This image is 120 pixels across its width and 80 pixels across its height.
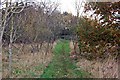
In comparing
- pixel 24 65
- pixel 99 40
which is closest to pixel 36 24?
pixel 24 65

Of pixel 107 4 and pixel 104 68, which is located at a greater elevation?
pixel 107 4

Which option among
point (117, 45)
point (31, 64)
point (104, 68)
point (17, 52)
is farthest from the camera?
point (17, 52)

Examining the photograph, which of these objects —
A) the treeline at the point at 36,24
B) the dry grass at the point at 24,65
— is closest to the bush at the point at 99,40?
the dry grass at the point at 24,65

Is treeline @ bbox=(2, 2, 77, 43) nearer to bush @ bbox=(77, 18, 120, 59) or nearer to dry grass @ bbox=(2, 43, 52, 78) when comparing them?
dry grass @ bbox=(2, 43, 52, 78)

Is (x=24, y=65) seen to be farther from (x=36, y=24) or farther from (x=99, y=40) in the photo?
(x=36, y=24)

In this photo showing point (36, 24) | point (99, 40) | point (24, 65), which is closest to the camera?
point (99, 40)

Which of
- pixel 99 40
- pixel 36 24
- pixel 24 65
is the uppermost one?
pixel 36 24

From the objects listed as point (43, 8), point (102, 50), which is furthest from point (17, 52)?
point (102, 50)

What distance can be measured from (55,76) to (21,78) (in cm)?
65

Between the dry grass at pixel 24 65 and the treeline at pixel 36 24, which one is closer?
the dry grass at pixel 24 65

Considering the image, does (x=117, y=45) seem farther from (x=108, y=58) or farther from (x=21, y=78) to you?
(x=21, y=78)

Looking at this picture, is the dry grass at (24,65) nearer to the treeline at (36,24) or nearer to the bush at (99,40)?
the treeline at (36,24)

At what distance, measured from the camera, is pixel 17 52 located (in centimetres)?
665

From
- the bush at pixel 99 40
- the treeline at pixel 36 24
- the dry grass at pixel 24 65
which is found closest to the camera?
the bush at pixel 99 40
